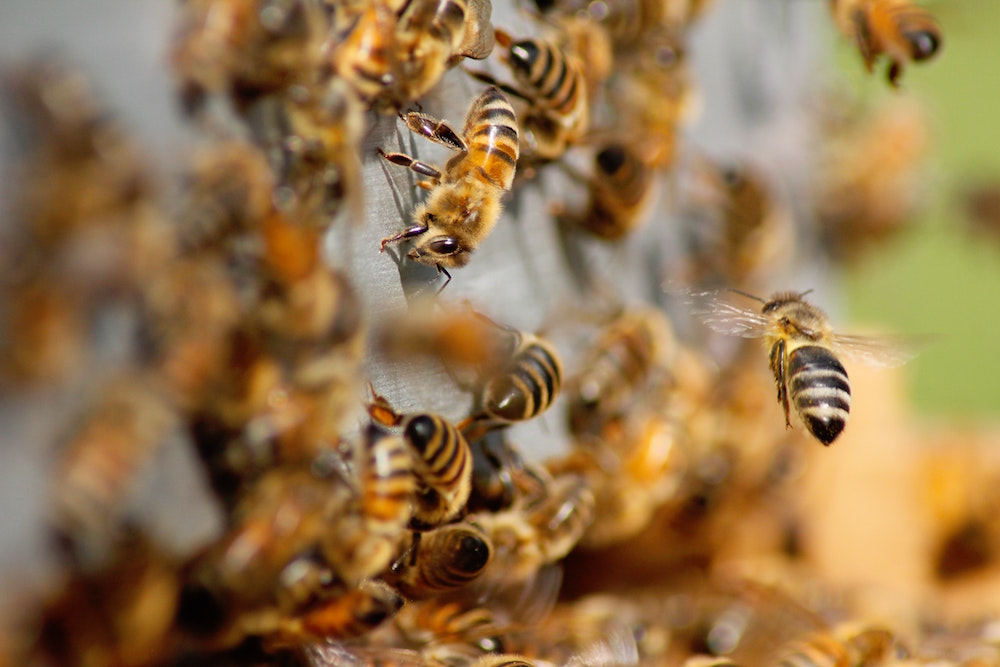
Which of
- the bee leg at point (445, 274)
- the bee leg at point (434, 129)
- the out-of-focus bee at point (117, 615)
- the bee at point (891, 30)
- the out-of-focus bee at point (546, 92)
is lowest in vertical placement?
the out-of-focus bee at point (117, 615)

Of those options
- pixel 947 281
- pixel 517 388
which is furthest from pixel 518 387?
pixel 947 281

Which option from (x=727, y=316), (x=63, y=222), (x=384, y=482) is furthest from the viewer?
(x=727, y=316)

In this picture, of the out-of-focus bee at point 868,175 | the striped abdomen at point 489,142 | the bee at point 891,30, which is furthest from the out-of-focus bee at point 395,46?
the out-of-focus bee at point 868,175

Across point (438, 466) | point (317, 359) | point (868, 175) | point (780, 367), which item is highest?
point (868, 175)

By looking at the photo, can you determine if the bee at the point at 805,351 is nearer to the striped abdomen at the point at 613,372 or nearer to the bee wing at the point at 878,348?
the bee wing at the point at 878,348

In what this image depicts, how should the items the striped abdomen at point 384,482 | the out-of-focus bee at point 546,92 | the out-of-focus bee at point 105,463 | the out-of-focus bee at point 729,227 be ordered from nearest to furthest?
the striped abdomen at point 384,482
the out-of-focus bee at point 105,463
the out-of-focus bee at point 546,92
the out-of-focus bee at point 729,227

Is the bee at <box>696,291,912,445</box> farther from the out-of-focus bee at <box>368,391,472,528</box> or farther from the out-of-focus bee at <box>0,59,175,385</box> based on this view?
the out-of-focus bee at <box>0,59,175,385</box>

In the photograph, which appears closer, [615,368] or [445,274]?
[445,274]

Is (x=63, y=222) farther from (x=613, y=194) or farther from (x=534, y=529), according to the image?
(x=613, y=194)
